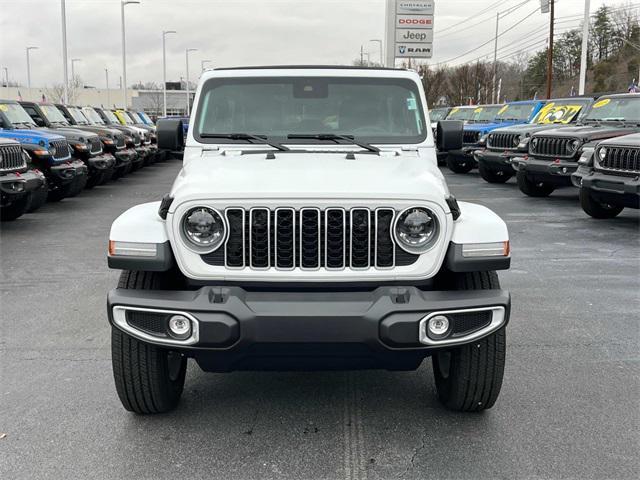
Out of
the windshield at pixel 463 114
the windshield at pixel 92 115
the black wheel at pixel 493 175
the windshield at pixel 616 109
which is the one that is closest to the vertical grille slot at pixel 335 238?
the windshield at pixel 616 109

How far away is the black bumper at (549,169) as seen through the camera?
39.6ft

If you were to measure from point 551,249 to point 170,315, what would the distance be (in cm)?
657

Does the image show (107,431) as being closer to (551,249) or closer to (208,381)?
(208,381)

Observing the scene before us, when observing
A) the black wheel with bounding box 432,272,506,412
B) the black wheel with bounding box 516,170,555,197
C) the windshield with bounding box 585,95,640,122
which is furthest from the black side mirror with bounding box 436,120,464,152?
Answer: the black wheel with bounding box 516,170,555,197

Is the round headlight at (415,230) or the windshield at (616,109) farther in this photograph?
the windshield at (616,109)

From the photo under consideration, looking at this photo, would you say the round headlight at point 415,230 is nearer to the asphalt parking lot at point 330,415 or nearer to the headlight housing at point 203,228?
the headlight housing at point 203,228

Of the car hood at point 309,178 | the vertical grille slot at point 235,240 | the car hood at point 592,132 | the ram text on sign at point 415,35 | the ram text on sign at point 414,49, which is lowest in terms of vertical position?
the vertical grille slot at point 235,240

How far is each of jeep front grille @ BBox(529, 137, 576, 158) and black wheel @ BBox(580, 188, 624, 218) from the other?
56.3 inches

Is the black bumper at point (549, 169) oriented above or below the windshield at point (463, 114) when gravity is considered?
below

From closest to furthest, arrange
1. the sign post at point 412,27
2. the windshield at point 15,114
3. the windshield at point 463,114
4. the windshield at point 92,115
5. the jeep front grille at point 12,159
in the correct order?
the jeep front grille at point 12,159, the windshield at point 15,114, the windshield at point 92,115, the windshield at point 463,114, the sign post at point 412,27

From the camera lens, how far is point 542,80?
75688mm

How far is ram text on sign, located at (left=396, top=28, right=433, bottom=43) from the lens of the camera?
34000 mm

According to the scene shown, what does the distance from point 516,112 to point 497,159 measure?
4.36 meters

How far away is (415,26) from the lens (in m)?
34.2
